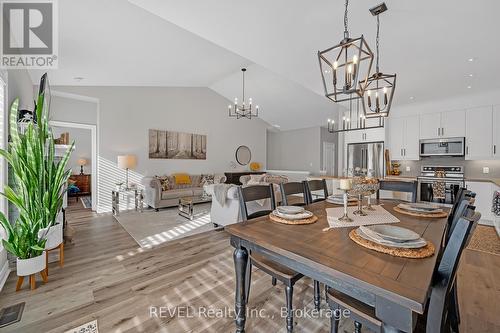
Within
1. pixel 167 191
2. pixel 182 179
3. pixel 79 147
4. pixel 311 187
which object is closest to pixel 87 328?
pixel 311 187

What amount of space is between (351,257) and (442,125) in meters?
5.16

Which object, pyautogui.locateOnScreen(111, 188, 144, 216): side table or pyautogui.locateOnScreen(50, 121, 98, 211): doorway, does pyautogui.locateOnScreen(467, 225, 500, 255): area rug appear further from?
pyautogui.locateOnScreen(50, 121, 98, 211): doorway

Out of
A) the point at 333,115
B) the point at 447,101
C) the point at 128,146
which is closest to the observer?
the point at 447,101

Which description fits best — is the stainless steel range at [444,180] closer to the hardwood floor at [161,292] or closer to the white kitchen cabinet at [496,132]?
the white kitchen cabinet at [496,132]

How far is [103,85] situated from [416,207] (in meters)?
6.23

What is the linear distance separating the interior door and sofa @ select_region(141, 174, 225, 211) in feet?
17.5

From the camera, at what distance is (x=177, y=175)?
6082 millimetres

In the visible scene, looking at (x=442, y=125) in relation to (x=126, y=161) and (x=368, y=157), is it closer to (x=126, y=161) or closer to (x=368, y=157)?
(x=368, y=157)

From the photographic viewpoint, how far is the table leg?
1.41 m

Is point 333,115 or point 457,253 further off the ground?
point 333,115

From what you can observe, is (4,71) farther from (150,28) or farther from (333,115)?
(333,115)

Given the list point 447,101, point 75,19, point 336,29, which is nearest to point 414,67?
point 336,29

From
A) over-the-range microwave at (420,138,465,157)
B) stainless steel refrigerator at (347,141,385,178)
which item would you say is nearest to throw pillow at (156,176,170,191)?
stainless steel refrigerator at (347,141,385,178)

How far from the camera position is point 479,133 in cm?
418
